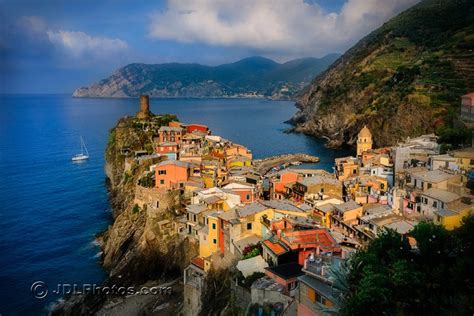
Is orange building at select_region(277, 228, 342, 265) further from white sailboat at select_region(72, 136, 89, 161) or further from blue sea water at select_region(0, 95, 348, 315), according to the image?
white sailboat at select_region(72, 136, 89, 161)

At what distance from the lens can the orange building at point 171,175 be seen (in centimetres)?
3562

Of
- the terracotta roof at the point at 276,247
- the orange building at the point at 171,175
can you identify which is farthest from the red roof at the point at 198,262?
the orange building at the point at 171,175

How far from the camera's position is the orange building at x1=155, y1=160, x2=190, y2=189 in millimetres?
35625

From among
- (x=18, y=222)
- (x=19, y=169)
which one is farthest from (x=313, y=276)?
(x=19, y=169)

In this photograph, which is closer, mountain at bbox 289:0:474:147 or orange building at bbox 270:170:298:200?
orange building at bbox 270:170:298:200

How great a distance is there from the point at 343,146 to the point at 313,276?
6811 cm

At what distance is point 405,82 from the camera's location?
78938 millimetres
